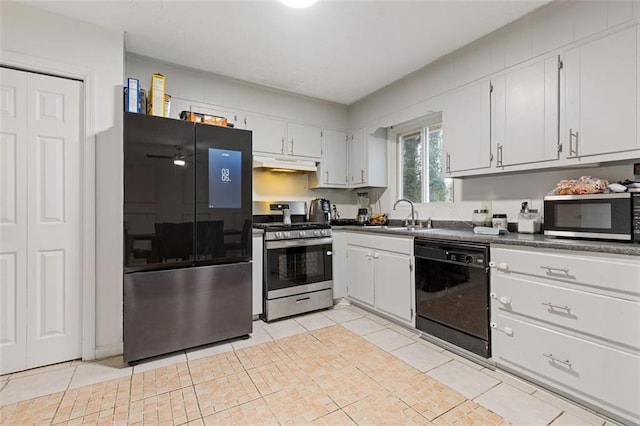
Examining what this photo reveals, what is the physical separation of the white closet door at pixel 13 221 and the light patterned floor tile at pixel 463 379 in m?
2.90

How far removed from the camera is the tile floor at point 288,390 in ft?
5.20

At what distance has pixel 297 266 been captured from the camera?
311cm

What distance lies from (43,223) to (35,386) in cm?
109

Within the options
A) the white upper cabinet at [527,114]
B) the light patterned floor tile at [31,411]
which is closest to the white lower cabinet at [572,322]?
the white upper cabinet at [527,114]

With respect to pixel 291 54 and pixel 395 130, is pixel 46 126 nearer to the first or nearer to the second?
pixel 291 54

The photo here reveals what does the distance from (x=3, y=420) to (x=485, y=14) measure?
397 cm

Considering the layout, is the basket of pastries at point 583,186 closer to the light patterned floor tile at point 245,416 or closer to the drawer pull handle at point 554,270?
the drawer pull handle at point 554,270

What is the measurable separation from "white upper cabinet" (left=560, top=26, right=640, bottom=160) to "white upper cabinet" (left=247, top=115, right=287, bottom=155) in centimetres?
265

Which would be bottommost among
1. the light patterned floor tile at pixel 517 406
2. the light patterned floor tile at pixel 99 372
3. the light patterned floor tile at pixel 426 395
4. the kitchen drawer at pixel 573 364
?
the light patterned floor tile at pixel 99 372

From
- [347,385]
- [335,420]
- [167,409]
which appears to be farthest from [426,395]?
[167,409]

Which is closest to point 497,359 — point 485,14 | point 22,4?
point 485,14

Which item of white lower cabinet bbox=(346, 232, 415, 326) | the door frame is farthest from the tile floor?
white lower cabinet bbox=(346, 232, 415, 326)

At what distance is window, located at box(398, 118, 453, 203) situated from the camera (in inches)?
130

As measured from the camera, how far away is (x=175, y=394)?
70.7 inches
